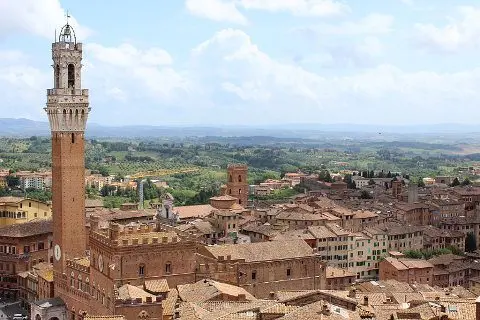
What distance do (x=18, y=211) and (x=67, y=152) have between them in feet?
94.3

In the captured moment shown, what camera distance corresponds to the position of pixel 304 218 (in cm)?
8750

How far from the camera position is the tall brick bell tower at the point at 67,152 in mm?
62062

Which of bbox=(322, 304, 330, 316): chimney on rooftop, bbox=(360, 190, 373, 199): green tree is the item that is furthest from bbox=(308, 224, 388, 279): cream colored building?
bbox=(322, 304, 330, 316): chimney on rooftop

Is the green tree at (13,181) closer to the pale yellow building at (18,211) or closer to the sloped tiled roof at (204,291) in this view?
the pale yellow building at (18,211)

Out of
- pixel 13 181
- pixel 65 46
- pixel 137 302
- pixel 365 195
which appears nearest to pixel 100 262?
pixel 137 302

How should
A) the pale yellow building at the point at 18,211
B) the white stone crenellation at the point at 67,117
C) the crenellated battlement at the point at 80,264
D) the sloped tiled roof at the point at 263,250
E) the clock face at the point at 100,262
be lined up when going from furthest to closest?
the pale yellow building at the point at 18,211, the white stone crenellation at the point at 67,117, the sloped tiled roof at the point at 263,250, the crenellated battlement at the point at 80,264, the clock face at the point at 100,262

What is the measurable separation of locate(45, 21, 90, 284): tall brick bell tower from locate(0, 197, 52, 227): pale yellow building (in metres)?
25.7

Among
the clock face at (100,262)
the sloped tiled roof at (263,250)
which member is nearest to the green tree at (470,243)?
the sloped tiled roof at (263,250)

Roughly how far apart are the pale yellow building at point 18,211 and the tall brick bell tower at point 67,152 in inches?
1012

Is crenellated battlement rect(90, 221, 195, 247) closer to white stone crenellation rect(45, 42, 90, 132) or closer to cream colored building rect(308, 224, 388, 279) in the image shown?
white stone crenellation rect(45, 42, 90, 132)

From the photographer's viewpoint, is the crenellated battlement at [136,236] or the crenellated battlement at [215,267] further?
the crenellated battlement at [215,267]

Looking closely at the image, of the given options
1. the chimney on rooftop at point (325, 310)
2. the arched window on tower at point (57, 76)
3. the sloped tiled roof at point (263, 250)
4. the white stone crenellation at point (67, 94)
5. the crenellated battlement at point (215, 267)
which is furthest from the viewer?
the arched window on tower at point (57, 76)

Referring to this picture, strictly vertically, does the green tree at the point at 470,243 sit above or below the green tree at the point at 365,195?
below

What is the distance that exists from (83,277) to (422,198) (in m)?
73.7
